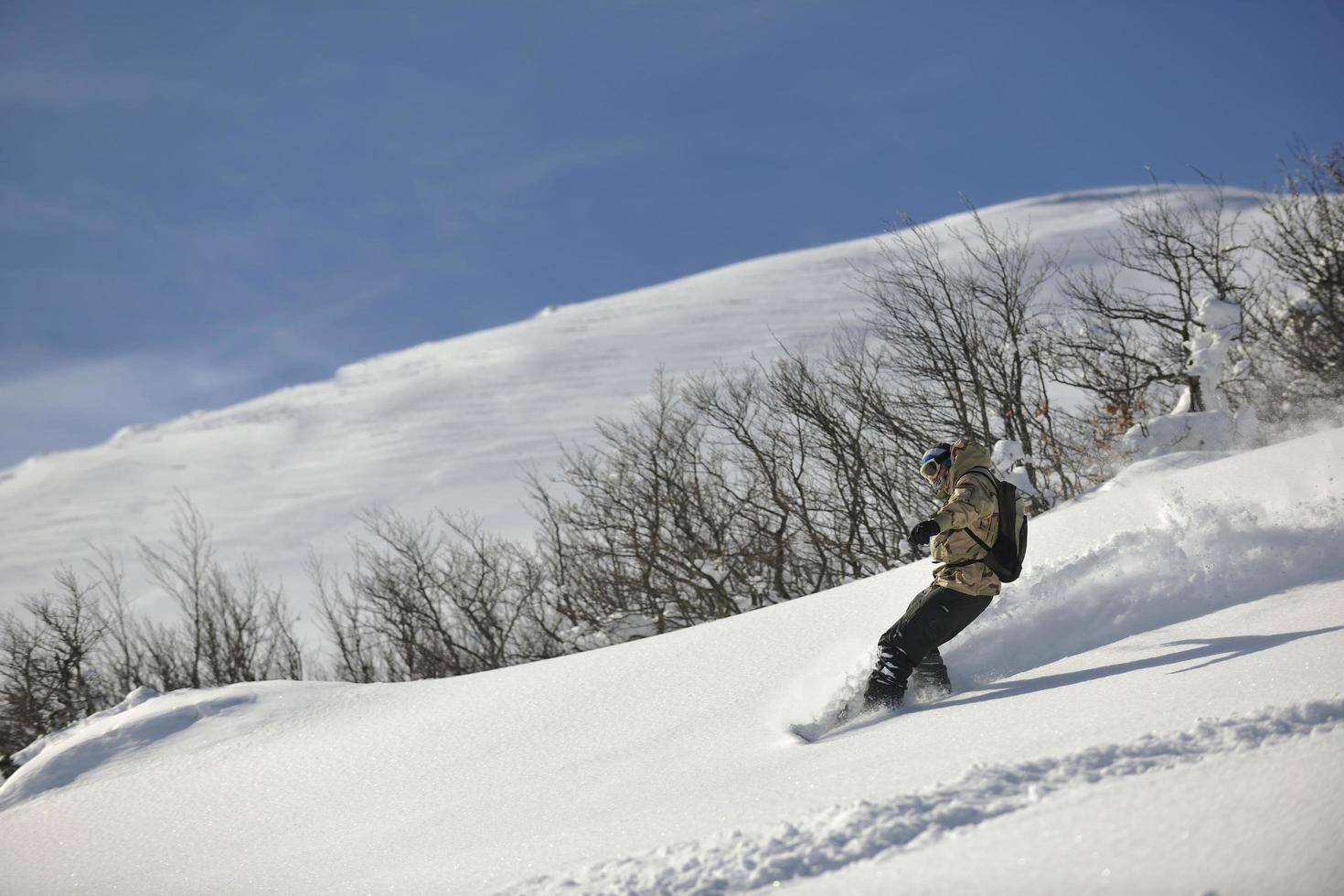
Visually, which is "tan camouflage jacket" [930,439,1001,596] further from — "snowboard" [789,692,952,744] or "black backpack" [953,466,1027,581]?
"snowboard" [789,692,952,744]

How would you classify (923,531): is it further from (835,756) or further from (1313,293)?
(1313,293)

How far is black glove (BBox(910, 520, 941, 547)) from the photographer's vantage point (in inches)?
182

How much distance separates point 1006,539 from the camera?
5098 millimetres

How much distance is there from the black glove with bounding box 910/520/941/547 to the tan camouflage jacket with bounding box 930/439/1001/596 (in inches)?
5.1

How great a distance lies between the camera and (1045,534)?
6.70 m

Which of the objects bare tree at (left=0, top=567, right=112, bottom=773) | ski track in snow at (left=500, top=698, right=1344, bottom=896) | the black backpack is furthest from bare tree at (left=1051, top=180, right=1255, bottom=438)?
bare tree at (left=0, top=567, right=112, bottom=773)

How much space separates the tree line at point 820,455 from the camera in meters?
16.8

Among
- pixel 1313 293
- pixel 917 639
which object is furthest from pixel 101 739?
pixel 1313 293

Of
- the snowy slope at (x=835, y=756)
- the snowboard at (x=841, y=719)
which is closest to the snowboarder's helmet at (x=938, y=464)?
the snowy slope at (x=835, y=756)

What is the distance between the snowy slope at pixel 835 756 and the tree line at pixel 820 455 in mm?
7409

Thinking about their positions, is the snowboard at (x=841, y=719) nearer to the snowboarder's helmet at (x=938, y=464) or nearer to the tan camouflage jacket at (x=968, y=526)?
the tan camouflage jacket at (x=968, y=526)

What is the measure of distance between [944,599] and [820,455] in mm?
18666

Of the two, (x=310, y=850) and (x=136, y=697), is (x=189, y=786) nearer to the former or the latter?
(x=310, y=850)

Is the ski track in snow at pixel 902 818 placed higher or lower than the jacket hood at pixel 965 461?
lower
